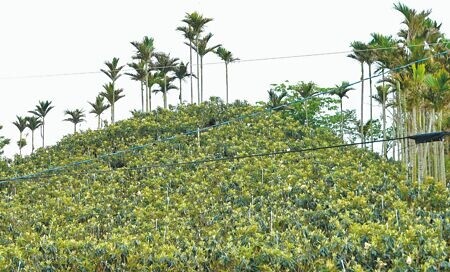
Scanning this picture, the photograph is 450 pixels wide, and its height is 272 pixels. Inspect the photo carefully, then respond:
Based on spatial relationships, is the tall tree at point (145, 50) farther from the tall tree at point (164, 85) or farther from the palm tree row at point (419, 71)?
the palm tree row at point (419, 71)

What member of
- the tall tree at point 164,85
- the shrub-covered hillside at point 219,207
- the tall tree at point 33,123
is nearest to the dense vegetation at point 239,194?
the shrub-covered hillside at point 219,207

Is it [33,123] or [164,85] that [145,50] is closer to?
[164,85]

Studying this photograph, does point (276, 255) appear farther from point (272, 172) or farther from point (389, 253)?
point (272, 172)

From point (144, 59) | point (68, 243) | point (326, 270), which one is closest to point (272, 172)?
point (68, 243)

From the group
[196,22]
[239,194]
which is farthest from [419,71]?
[196,22]

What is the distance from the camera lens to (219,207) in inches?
923

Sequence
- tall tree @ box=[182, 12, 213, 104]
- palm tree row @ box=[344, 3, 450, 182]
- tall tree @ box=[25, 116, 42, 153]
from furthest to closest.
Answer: tall tree @ box=[25, 116, 42, 153] < tall tree @ box=[182, 12, 213, 104] < palm tree row @ box=[344, 3, 450, 182]

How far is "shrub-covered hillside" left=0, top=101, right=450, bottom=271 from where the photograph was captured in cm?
1576

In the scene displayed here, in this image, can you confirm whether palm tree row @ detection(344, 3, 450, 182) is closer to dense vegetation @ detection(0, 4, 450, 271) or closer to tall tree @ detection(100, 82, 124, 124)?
dense vegetation @ detection(0, 4, 450, 271)

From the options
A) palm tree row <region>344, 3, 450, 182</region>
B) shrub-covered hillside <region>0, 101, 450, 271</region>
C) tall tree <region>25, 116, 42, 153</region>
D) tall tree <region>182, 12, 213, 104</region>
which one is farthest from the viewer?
tall tree <region>25, 116, 42, 153</region>

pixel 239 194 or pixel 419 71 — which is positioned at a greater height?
pixel 419 71

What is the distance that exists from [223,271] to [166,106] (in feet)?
100

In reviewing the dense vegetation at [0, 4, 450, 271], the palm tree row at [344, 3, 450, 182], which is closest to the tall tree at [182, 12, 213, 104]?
the dense vegetation at [0, 4, 450, 271]

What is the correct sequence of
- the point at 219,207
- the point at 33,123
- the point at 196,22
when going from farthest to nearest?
the point at 33,123 → the point at 196,22 → the point at 219,207
